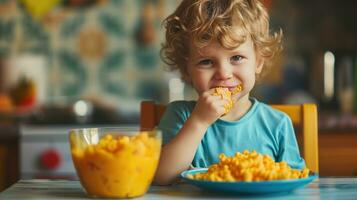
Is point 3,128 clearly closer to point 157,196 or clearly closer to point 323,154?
point 323,154

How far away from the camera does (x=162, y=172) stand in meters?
1.09

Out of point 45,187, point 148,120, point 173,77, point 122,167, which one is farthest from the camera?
point 173,77

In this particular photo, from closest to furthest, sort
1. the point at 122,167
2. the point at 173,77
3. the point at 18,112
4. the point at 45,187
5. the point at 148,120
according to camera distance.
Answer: the point at 122,167 < the point at 45,187 < the point at 148,120 < the point at 18,112 < the point at 173,77

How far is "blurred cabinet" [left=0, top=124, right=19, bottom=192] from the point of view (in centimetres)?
241

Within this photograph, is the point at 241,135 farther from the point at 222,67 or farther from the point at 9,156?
the point at 9,156

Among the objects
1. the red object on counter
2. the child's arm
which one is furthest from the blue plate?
the red object on counter

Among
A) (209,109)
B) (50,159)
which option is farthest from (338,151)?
(209,109)

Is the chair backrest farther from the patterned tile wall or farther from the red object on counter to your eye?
the patterned tile wall

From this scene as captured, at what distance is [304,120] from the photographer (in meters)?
1.35

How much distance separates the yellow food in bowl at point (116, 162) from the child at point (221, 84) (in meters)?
0.15

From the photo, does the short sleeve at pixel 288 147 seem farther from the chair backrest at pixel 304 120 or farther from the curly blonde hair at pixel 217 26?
the curly blonde hair at pixel 217 26

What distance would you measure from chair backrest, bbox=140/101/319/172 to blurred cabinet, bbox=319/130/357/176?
1.12 metres

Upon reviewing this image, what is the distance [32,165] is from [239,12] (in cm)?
137

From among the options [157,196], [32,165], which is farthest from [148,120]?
[32,165]
